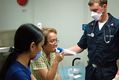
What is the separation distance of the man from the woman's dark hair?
1038 mm

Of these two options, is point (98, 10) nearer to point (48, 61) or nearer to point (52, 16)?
point (48, 61)

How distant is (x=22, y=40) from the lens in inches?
56.7

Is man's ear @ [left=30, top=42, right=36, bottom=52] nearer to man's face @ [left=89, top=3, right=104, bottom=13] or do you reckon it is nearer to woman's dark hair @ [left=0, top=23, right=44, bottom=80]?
woman's dark hair @ [left=0, top=23, right=44, bottom=80]

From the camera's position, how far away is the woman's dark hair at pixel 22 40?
1441 mm

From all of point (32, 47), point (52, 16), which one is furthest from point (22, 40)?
point (52, 16)

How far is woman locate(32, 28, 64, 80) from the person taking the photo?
1.82 meters

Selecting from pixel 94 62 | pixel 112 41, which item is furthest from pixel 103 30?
pixel 94 62

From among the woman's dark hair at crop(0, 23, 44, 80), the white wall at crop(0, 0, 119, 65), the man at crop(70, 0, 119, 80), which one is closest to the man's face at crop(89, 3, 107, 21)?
the man at crop(70, 0, 119, 80)

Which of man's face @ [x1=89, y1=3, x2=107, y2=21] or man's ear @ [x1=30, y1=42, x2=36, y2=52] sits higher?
man's face @ [x1=89, y1=3, x2=107, y2=21]

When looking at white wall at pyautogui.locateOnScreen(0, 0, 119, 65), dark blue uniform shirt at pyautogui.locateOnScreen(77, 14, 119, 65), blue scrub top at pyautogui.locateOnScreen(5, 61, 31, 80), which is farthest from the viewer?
white wall at pyautogui.locateOnScreen(0, 0, 119, 65)

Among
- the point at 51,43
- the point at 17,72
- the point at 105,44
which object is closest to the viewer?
the point at 17,72

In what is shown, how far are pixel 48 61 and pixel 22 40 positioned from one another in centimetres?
55

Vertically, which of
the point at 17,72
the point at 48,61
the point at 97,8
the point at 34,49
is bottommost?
the point at 48,61

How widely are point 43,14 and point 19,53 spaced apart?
2.34 metres
